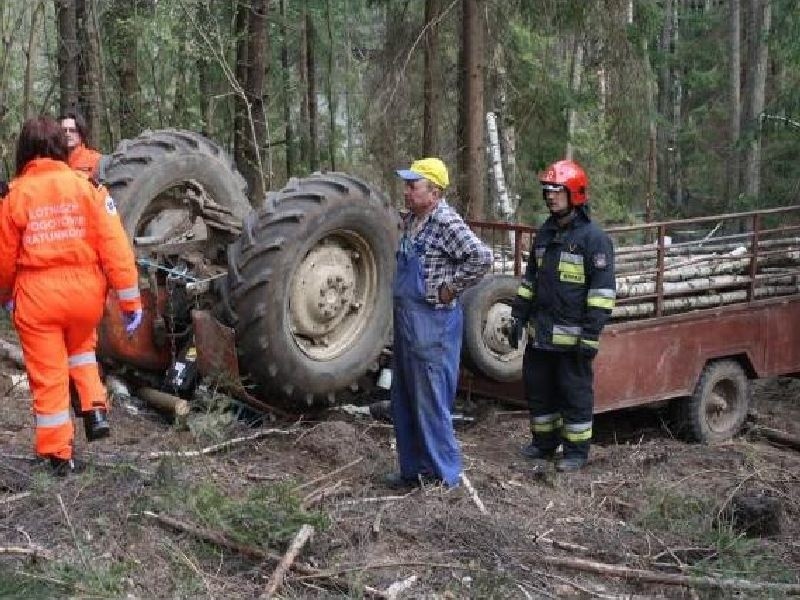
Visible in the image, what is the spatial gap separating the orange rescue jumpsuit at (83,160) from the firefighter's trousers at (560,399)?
3012mm

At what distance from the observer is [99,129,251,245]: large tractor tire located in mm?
6453

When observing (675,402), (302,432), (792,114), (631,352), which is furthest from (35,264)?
(792,114)

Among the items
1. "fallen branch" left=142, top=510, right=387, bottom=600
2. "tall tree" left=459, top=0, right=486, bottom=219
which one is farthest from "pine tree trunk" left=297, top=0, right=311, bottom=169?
"fallen branch" left=142, top=510, right=387, bottom=600

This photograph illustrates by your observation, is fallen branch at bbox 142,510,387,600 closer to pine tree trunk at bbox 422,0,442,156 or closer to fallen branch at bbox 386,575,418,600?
fallen branch at bbox 386,575,418,600

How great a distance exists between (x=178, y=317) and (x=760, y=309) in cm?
484

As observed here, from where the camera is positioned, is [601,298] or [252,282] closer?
[252,282]

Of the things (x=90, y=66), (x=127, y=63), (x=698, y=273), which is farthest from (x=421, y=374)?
(x=127, y=63)

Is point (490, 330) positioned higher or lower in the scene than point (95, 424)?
higher

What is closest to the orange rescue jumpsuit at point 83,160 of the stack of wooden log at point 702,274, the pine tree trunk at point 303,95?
the stack of wooden log at point 702,274

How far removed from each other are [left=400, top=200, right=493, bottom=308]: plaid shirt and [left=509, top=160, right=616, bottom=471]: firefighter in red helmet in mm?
1002

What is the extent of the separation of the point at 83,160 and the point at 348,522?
316 centimetres

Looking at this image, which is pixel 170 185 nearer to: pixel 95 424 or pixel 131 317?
pixel 131 317

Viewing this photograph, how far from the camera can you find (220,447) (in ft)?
18.5

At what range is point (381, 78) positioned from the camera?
13922mm
